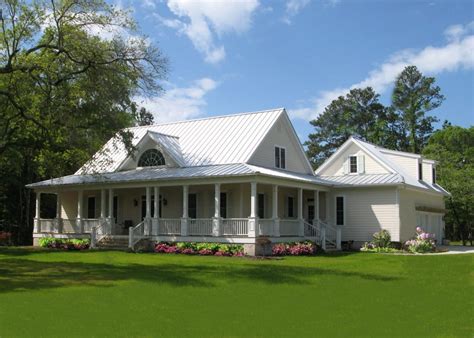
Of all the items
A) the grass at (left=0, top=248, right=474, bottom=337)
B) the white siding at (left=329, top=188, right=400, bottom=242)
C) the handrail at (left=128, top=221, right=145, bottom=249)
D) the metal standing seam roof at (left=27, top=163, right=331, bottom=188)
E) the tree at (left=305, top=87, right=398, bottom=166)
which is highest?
the tree at (left=305, top=87, right=398, bottom=166)

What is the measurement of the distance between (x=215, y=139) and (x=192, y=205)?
4.02 m

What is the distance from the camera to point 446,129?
62500 mm

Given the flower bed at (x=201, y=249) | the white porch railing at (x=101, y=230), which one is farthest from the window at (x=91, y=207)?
the flower bed at (x=201, y=249)

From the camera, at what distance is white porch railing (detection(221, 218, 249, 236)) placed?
2598 centimetres

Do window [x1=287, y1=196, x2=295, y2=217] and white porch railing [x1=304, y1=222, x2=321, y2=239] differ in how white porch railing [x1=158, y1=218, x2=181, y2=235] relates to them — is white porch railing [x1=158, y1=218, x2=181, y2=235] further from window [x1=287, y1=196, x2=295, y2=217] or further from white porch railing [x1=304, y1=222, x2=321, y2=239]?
window [x1=287, y1=196, x2=295, y2=217]

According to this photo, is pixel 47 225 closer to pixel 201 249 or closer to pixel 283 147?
pixel 201 249

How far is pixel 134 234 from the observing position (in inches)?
1126

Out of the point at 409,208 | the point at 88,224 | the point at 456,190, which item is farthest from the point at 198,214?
the point at 456,190

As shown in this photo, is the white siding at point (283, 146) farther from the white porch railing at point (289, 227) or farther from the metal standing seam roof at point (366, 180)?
the white porch railing at point (289, 227)

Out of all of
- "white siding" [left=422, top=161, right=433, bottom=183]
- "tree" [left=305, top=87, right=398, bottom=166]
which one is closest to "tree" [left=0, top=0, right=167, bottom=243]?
"white siding" [left=422, top=161, right=433, bottom=183]

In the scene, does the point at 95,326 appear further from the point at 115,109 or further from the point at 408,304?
the point at 115,109

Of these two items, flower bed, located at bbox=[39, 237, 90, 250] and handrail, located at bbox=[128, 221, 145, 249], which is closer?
handrail, located at bbox=[128, 221, 145, 249]

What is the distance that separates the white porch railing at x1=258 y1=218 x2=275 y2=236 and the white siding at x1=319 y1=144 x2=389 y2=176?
9.38 m

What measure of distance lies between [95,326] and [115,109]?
13992mm
